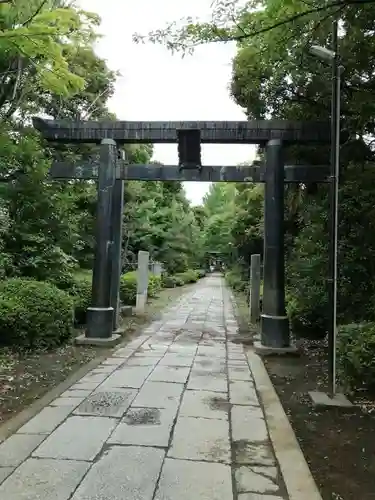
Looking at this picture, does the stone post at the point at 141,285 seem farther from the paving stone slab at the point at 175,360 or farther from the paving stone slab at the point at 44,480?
the paving stone slab at the point at 44,480

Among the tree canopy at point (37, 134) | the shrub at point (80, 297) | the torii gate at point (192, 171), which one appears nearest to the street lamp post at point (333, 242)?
the torii gate at point (192, 171)

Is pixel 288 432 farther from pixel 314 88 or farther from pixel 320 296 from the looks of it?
pixel 314 88

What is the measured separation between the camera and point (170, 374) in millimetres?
5648

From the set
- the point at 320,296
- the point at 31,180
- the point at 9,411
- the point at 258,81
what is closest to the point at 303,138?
the point at 258,81

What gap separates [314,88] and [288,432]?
6.34m

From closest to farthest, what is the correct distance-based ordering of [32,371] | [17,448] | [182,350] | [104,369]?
1. [17,448]
2. [32,371]
3. [104,369]
4. [182,350]

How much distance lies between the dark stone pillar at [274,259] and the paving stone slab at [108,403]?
3.32 m

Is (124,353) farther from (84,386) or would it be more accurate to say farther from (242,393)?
(242,393)

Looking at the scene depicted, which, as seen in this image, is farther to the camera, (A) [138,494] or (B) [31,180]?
(B) [31,180]

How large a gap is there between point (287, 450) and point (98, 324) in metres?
5.04

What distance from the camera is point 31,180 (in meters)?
9.07

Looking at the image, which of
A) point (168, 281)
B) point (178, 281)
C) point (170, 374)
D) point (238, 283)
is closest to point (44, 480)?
point (170, 374)

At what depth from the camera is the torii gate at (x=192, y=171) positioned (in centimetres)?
752

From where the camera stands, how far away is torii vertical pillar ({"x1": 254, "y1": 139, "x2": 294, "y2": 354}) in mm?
7410
